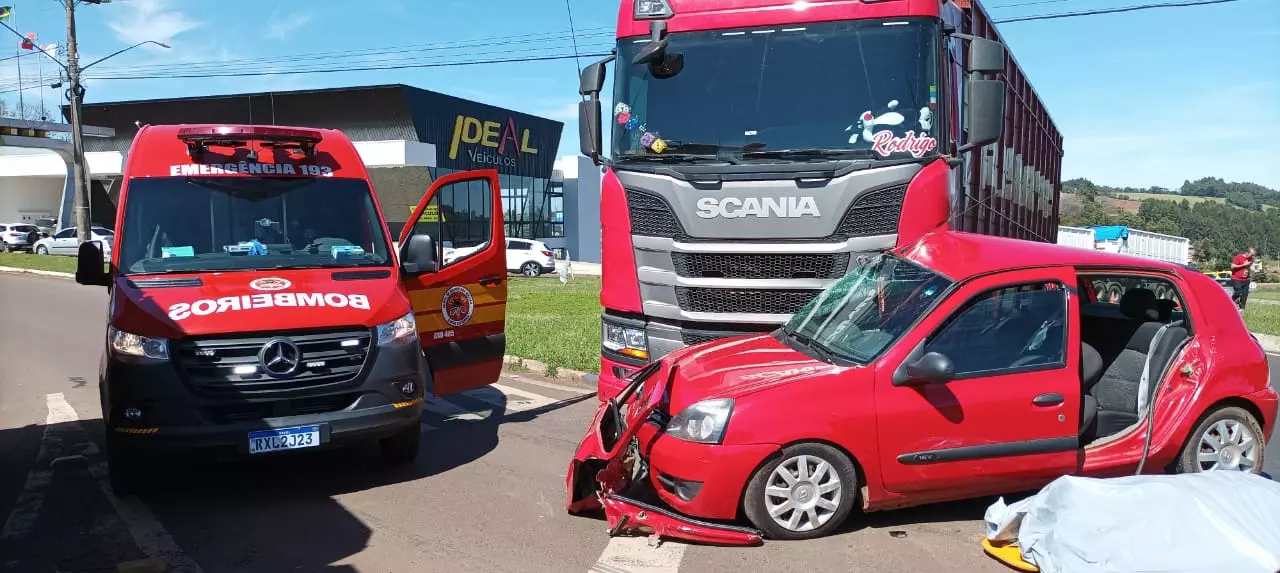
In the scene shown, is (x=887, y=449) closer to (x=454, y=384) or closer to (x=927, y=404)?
(x=927, y=404)

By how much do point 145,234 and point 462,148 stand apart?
35.4 metres

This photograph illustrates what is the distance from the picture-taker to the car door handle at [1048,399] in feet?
16.2

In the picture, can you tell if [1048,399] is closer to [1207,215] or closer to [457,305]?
[457,305]

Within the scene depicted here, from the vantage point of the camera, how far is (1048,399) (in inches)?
195

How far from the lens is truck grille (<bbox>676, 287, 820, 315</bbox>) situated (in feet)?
21.1

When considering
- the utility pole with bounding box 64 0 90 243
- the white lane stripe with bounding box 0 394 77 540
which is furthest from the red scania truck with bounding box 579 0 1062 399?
the utility pole with bounding box 64 0 90 243

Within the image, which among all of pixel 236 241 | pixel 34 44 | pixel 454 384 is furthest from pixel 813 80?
pixel 34 44

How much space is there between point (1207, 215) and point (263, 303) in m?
65.3

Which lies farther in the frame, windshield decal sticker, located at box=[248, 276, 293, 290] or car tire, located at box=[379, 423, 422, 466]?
car tire, located at box=[379, 423, 422, 466]

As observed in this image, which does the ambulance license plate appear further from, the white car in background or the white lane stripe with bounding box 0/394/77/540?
the white car in background

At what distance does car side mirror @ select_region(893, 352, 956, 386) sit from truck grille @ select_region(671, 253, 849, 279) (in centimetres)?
161

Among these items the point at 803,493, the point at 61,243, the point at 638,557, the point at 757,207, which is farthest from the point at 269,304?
the point at 61,243

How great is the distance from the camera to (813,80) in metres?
6.68

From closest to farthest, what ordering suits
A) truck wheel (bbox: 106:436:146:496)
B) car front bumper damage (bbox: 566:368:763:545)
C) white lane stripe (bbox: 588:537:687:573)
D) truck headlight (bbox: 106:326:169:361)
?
white lane stripe (bbox: 588:537:687:573) < car front bumper damage (bbox: 566:368:763:545) < truck headlight (bbox: 106:326:169:361) < truck wheel (bbox: 106:436:146:496)
